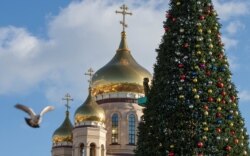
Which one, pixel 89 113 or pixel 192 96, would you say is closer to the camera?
pixel 192 96

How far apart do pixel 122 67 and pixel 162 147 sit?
26.6 m

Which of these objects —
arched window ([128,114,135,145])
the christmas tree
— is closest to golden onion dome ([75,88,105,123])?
arched window ([128,114,135,145])

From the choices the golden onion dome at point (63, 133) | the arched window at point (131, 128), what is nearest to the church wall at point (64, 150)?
the golden onion dome at point (63, 133)

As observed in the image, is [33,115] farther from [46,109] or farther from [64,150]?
[64,150]

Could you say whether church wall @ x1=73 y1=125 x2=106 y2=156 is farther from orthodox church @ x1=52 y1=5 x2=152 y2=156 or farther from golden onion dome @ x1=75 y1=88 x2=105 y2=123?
golden onion dome @ x1=75 y1=88 x2=105 y2=123

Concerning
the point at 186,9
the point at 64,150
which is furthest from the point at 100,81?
the point at 186,9

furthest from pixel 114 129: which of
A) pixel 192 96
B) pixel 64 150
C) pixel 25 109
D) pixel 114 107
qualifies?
pixel 25 109

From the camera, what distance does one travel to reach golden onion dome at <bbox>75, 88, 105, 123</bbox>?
3984cm

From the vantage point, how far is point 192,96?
16.9 metres

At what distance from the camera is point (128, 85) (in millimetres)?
42594

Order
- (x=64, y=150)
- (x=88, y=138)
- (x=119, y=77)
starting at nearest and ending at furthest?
(x=88, y=138)
(x=119, y=77)
(x=64, y=150)

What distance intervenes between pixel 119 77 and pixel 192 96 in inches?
1018

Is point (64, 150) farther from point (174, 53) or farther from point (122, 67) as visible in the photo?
point (174, 53)

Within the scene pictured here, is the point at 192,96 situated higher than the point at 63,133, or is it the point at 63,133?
the point at 63,133
